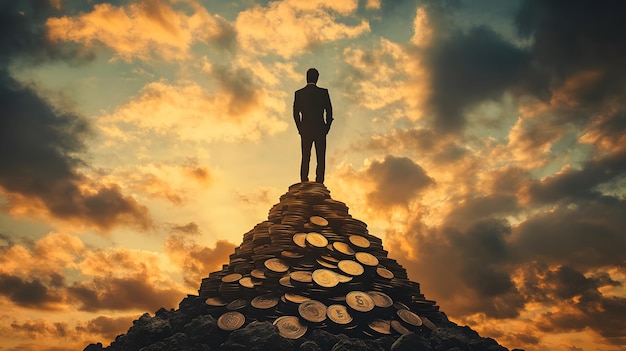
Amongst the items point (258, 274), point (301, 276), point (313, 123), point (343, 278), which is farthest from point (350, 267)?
point (313, 123)

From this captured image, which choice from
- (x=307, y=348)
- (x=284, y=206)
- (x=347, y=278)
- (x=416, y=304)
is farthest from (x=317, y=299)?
(x=284, y=206)

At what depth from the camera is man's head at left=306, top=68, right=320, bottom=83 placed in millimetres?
18703

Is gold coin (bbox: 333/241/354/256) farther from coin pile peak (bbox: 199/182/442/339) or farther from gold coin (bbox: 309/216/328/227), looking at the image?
gold coin (bbox: 309/216/328/227)

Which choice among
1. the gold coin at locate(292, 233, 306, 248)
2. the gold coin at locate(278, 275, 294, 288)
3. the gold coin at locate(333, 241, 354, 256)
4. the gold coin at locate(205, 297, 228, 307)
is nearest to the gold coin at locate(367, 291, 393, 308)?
the gold coin at locate(333, 241, 354, 256)

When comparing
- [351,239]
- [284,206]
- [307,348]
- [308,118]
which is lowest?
[307,348]

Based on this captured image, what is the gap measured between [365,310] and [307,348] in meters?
2.07

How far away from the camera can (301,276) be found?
14539 mm

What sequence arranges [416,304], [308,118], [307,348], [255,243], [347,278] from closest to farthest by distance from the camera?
[307,348] < [347,278] < [416,304] < [255,243] < [308,118]

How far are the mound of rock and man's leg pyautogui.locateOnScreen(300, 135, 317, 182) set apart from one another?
3.41ft

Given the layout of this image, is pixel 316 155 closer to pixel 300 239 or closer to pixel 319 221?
pixel 319 221

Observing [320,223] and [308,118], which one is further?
[308,118]

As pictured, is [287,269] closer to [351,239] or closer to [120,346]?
[351,239]

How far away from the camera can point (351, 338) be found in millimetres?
12992

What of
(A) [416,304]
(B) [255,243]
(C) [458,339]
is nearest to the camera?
(C) [458,339]
